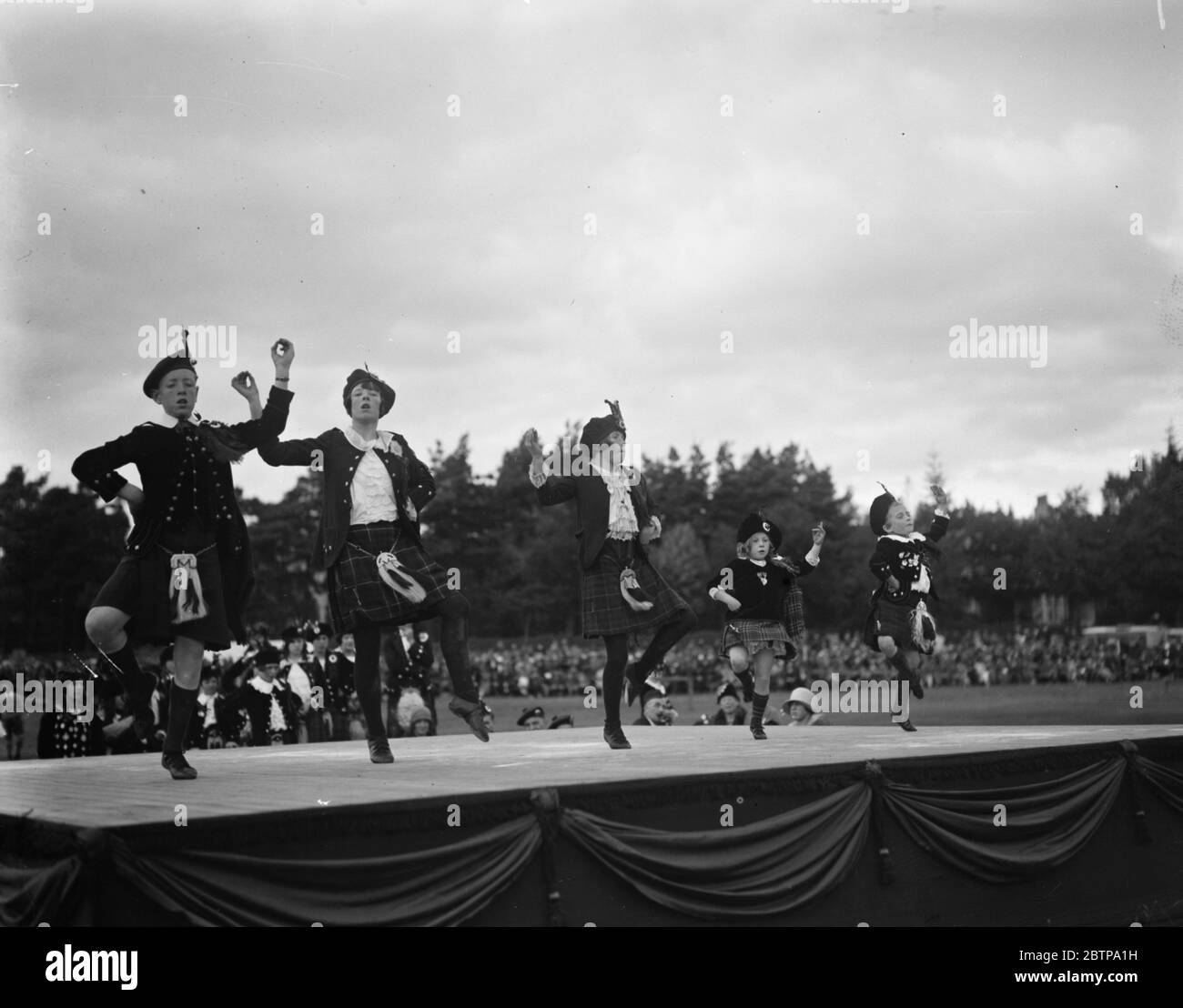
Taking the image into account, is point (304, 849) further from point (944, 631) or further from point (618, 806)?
point (944, 631)

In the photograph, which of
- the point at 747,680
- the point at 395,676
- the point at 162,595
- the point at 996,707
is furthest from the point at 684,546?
the point at 162,595

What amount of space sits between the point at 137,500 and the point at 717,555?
207ft

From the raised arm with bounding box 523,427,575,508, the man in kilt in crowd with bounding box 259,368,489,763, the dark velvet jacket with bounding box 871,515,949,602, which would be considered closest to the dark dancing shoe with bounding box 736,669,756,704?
the dark velvet jacket with bounding box 871,515,949,602

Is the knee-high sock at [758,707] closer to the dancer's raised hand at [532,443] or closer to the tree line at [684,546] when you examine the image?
the dancer's raised hand at [532,443]

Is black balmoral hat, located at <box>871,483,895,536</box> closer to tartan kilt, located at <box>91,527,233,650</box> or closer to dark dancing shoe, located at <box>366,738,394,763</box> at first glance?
dark dancing shoe, located at <box>366,738,394,763</box>

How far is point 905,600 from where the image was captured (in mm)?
11438

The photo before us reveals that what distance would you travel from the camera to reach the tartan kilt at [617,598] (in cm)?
918

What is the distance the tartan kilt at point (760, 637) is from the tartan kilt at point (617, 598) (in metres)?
1.95

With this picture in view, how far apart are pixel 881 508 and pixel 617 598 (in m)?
3.81

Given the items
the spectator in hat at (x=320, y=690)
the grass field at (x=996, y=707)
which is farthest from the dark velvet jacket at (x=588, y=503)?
the grass field at (x=996, y=707)

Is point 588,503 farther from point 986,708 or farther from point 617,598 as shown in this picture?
point 986,708

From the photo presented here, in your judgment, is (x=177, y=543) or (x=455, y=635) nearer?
(x=177, y=543)

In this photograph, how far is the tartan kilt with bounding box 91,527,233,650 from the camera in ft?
23.6

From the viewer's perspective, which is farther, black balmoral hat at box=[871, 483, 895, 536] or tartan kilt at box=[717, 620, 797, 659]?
black balmoral hat at box=[871, 483, 895, 536]
